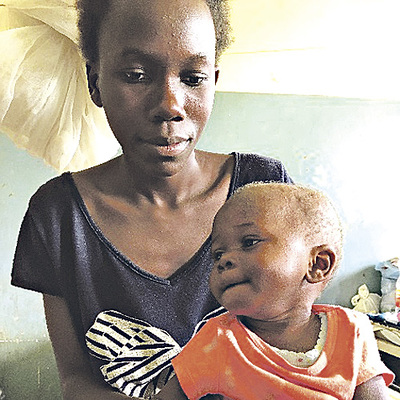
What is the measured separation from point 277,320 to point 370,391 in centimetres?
16

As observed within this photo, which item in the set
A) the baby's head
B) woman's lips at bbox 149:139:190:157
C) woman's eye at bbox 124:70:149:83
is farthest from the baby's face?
woman's eye at bbox 124:70:149:83

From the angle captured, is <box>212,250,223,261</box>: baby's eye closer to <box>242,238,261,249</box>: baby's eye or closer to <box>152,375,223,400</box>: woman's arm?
<box>242,238,261,249</box>: baby's eye

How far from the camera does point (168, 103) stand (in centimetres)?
80

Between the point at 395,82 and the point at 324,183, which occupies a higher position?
the point at 395,82

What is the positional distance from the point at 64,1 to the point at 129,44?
1.36 feet

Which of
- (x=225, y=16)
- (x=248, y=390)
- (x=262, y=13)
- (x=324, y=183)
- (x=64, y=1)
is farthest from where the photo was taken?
(x=324, y=183)

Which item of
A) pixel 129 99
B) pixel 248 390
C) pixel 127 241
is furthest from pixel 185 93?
pixel 248 390

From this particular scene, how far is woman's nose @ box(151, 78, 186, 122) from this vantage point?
2.63 ft

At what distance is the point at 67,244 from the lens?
96cm

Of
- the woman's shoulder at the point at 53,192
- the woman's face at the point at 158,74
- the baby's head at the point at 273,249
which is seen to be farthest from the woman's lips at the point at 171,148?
the woman's shoulder at the point at 53,192

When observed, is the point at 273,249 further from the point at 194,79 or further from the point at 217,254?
the point at 194,79

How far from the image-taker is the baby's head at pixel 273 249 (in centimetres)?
81

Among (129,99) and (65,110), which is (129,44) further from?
(65,110)

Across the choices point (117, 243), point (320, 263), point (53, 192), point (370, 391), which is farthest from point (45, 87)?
point (370, 391)
